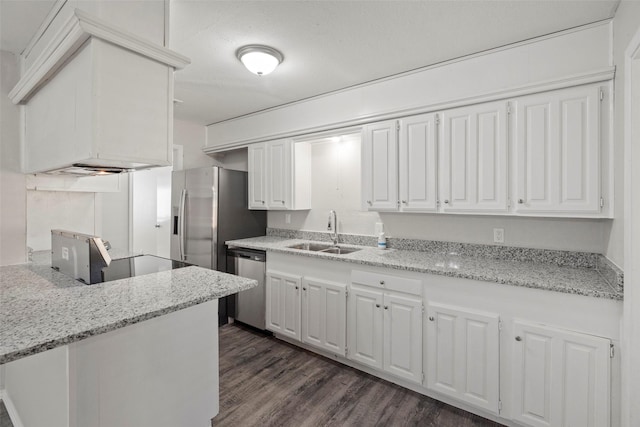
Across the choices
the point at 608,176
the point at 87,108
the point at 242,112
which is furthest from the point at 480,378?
the point at 242,112

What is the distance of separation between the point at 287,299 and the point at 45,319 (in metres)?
2.00

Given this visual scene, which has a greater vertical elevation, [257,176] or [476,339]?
[257,176]

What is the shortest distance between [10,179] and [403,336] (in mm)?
2883

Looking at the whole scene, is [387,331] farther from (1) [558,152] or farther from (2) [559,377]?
(1) [558,152]

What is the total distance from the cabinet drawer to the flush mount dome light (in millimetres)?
1726

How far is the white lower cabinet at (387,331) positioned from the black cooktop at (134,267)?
1.37 meters

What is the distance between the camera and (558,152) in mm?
1926

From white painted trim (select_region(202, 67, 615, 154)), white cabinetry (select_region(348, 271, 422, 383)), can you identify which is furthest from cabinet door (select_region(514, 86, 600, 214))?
white cabinetry (select_region(348, 271, 422, 383))

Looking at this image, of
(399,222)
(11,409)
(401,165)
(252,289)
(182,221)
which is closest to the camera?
(11,409)

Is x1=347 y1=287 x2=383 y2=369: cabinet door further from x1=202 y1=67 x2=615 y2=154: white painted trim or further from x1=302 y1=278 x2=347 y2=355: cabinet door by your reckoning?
x1=202 y1=67 x2=615 y2=154: white painted trim

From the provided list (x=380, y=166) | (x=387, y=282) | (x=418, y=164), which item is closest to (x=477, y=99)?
(x=418, y=164)

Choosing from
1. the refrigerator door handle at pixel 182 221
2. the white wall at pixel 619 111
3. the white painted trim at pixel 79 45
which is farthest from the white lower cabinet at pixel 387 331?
the refrigerator door handle at pixel 182 221

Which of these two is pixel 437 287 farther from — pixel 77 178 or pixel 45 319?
pixel 77 178

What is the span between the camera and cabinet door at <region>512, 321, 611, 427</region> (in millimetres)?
1591
